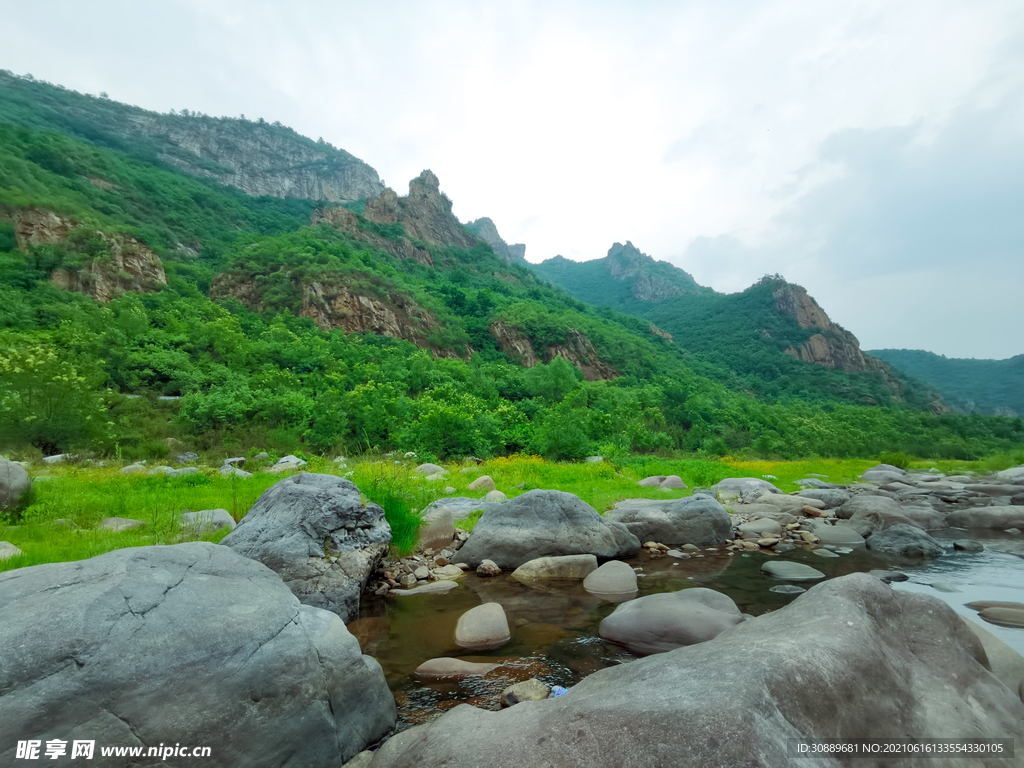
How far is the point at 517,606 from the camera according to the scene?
6699 mm

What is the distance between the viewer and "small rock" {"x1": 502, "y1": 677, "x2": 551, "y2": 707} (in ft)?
13.5

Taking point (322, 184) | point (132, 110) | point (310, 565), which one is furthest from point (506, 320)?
point (132, 110)

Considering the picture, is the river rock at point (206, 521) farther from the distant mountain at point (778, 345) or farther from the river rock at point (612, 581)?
the distant mountain at point (778, 345)

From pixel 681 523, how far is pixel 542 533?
364 cm

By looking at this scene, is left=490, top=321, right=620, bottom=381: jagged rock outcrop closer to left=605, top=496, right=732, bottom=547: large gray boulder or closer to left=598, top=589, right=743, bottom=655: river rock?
left=605, top=496, right=732, bottom=547: large gray boulder

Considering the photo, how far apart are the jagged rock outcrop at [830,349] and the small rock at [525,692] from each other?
290ft

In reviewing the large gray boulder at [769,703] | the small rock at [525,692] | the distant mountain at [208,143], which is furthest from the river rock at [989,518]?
the distant mountain at [208,143]

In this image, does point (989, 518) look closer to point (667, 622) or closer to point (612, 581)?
point (612, 581)

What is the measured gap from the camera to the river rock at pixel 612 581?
23.9 feet

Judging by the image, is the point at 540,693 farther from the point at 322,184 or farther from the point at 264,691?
the point at 322,184

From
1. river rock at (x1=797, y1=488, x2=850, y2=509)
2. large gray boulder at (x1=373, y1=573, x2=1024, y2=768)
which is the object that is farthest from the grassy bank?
large gray boulder at (x1=373, y1=573, x2=1024, y2=768)

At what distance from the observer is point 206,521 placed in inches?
296

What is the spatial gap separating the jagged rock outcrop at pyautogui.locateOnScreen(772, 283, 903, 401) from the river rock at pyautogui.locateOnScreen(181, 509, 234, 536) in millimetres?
88335

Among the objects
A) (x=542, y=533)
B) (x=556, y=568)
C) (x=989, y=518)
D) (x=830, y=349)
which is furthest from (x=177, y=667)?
(x=830, y=349)
